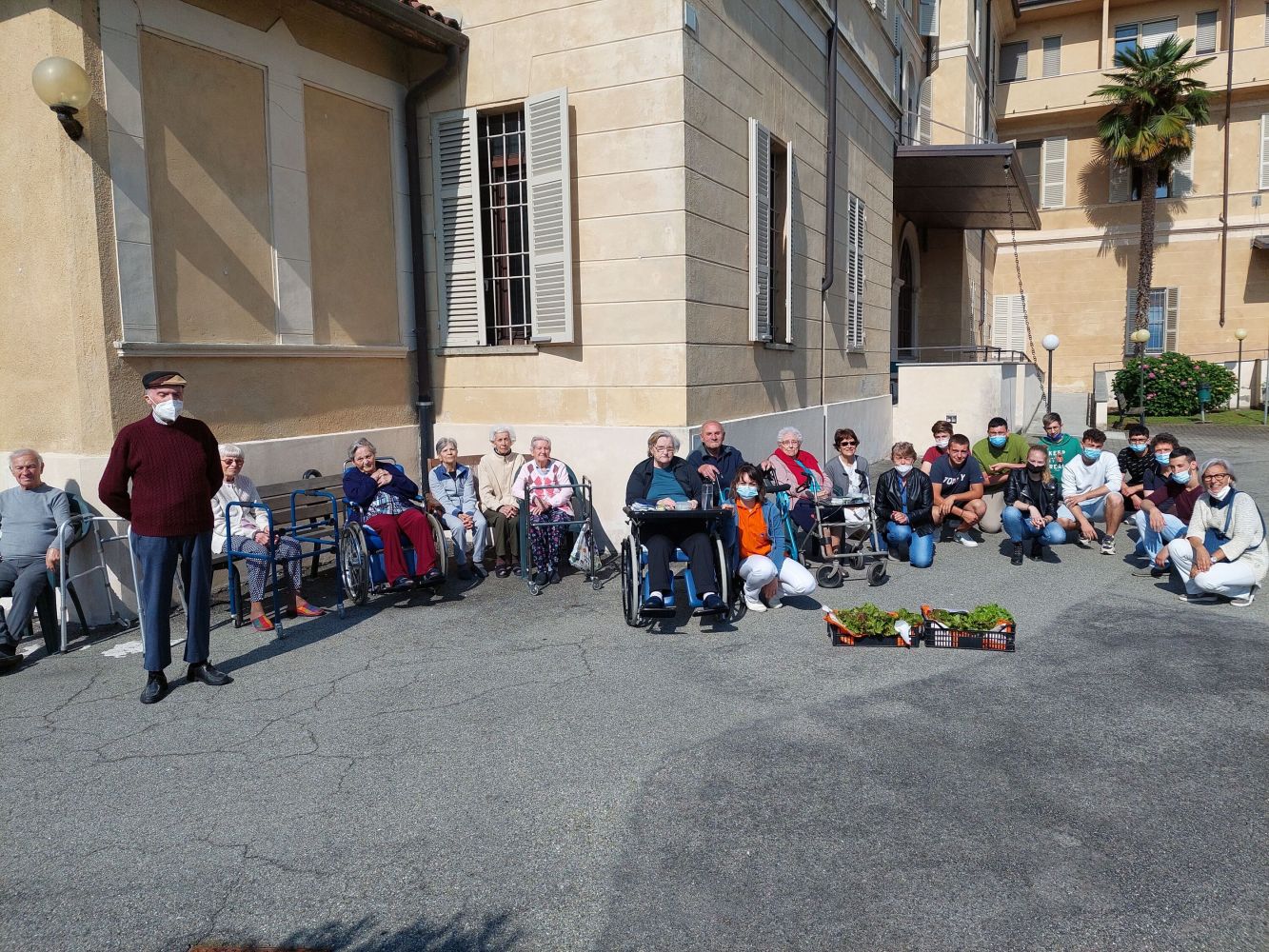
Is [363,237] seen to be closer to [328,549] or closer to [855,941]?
[328,549]

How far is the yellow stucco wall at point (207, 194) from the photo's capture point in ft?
23.4

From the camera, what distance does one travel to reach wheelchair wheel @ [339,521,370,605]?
23.0 feet

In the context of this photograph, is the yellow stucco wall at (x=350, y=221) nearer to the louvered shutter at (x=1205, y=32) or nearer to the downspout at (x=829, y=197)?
the downspout at (x=829, y=197)

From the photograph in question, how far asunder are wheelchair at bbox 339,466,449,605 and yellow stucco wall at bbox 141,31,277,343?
1.84 meters

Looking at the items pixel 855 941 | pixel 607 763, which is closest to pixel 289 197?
pixel 607 763

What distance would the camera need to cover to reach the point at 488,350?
935cm

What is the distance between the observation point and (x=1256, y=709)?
4953 mm

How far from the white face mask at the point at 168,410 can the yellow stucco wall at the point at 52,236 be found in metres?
1.78

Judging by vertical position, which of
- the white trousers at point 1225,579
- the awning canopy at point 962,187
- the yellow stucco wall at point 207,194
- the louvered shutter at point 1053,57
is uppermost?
the louvered shutter at point 1053,57

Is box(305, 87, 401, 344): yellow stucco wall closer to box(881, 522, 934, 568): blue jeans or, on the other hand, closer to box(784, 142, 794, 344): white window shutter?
box(784, 142, 794, 344): white window shutter

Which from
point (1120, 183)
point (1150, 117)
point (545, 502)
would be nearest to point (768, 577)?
point (545, 502)

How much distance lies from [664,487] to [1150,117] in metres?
26.5

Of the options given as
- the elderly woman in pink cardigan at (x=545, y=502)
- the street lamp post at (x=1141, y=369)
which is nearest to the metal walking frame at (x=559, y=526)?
the elderly woman in pink cardigan at (x=545, y=502)

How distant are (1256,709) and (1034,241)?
1089 inches
